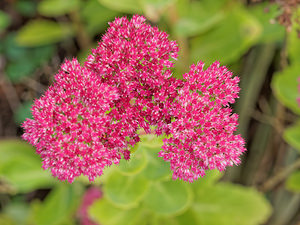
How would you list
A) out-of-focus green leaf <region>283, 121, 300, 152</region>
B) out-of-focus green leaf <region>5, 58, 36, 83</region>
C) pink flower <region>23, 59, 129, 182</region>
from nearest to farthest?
→ pink flower <region>23, 59, 129, 182</region>
out-of-focus green leaf <region>283, 121, 300, 152</region>
out-of-focus green leaf <region>5, 58, 36, 83</region>

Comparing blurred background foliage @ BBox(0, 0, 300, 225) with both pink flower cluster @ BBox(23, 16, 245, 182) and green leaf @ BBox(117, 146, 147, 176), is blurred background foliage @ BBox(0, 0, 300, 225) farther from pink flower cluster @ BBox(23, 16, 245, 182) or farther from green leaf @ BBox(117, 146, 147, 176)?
pink flower cluster @ BBox(23, 16, 245, 182)

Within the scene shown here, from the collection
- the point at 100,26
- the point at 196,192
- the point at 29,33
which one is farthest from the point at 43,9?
the point at 196,192

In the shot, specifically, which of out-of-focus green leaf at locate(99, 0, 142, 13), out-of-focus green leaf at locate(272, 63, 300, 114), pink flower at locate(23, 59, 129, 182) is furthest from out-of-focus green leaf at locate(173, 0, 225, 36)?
pink flower at locate(23, 59, 129, 182)

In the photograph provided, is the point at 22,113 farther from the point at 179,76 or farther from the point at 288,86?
the point at 288,86

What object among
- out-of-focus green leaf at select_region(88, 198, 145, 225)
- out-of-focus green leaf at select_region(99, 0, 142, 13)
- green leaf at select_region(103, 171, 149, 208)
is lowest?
out-of-focus green leaf at select_region(88, 198, 145, 225)

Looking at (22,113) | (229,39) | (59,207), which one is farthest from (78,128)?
(22,113)

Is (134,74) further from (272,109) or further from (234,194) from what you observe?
(272,109)

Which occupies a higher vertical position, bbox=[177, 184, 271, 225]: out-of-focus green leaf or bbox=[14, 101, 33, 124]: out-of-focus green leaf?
bbox=[177, 184, 271, 225]: out-of-focus green leaf
